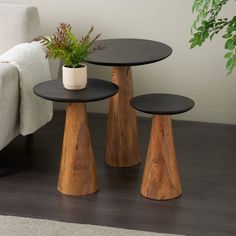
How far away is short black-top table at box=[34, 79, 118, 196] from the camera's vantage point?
113 inches

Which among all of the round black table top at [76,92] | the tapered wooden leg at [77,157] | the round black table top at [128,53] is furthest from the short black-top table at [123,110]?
the tapered wooden leg at [77,157]

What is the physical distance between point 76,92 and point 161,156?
0.50m

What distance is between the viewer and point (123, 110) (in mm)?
3262

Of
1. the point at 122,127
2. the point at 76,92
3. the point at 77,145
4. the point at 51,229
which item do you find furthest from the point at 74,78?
the point at 51,229

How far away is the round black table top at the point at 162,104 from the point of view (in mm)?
2818

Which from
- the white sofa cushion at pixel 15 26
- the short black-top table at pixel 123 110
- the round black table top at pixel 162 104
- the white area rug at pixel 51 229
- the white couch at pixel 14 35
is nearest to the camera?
the white area rug at pixel 51 229

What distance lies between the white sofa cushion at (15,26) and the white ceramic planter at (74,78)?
0.77 metres

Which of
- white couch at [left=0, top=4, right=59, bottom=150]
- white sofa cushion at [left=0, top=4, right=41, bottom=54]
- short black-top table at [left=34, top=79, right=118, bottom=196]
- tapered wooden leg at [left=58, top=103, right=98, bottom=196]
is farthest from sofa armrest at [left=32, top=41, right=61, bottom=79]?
tapered wooden leg at [left=58, top=103, right=98, bottom=196]

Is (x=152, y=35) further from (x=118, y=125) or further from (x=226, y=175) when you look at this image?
(x=226, y=175)

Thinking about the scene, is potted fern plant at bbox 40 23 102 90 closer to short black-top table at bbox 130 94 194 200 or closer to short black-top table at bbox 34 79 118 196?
short black-top table at bbox 34 79 118 196

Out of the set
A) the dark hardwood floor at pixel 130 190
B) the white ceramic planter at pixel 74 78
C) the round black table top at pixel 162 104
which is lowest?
the dark hardwood floor at pixel 130 190

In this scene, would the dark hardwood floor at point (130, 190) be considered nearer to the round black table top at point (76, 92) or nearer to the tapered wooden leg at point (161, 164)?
the tapered wooden leg at point (161, 164)

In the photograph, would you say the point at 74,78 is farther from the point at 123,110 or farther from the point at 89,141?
the point at 123,110

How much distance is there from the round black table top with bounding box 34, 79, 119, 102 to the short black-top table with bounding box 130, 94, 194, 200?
0.50ft
